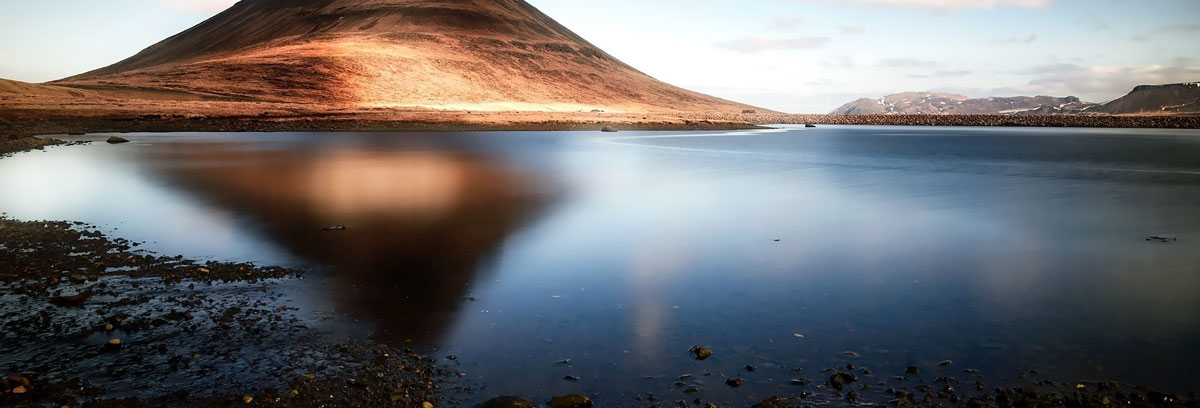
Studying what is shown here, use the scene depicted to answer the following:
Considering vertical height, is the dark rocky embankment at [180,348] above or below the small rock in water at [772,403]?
above

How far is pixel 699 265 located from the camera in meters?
12.7

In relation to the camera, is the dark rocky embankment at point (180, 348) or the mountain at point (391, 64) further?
the mountain at point (391, 64)

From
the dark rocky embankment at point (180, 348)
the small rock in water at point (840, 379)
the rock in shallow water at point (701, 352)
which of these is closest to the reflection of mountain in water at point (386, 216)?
the dark rocky embankment at point (180, 348)

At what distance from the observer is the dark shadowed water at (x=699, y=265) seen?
7672 mm

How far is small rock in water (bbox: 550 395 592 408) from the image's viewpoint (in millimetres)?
6363

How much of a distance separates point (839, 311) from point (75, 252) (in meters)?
12.3

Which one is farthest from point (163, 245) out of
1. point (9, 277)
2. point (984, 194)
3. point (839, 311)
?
point (984, 194)

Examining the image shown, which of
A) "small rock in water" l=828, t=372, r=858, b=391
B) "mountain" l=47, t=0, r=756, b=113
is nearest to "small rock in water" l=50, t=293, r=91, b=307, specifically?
"small rock in water" l=828, t=372, r=858, b=391

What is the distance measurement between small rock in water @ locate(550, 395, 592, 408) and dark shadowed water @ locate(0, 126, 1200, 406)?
0.15m

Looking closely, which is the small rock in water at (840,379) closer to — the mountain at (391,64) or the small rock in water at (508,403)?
the small rock in water at (508,403)

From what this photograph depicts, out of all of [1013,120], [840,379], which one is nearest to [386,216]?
[840,379]

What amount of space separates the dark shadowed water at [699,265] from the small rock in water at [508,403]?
0.72 ft

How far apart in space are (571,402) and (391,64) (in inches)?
5662

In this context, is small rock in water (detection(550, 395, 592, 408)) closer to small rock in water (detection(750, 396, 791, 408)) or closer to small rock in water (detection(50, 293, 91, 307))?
small rock in water (detection(750, 396, 791, 408))
